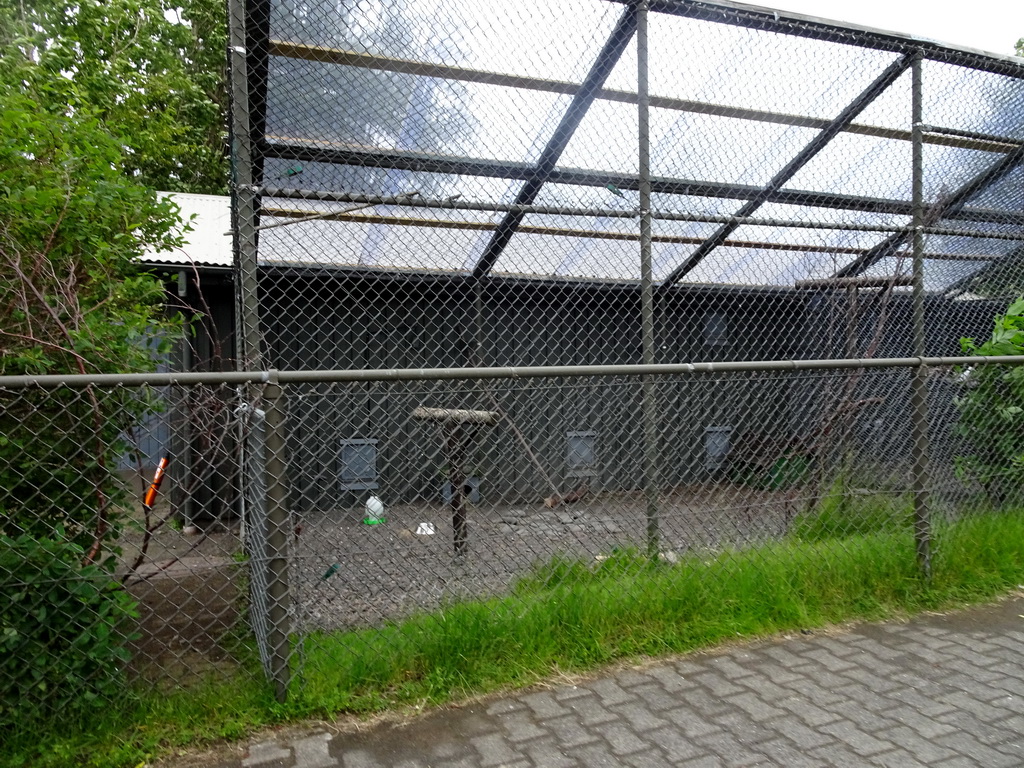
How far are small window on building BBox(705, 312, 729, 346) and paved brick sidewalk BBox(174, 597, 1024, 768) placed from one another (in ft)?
14.7

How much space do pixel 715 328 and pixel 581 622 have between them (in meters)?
4.96

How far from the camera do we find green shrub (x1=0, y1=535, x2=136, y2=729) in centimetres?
213

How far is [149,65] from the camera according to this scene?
43.0ft

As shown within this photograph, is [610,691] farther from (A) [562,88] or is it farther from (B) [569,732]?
(A) [562,88]

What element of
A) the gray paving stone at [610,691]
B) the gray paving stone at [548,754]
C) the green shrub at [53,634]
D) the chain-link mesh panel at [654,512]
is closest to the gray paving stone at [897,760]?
the gray paving stone at [610,691]

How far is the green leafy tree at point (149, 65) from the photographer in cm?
1023

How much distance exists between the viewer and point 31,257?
2381 mm

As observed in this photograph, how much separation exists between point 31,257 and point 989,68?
5.11 meters

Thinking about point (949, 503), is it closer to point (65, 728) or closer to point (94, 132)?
point (65, 728)

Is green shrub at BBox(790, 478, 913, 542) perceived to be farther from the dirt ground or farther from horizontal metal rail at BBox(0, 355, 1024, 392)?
horizontal metal rail at BBox(0, 355, 1024, 392)

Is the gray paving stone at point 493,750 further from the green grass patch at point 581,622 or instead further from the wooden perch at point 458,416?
the wooden perch at point 458,416

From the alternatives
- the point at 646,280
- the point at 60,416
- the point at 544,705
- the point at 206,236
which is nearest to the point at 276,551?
the point at 60,416

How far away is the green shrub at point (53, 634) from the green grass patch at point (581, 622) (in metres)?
0.10

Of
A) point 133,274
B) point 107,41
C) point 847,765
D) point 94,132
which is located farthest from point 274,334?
point 107,41
